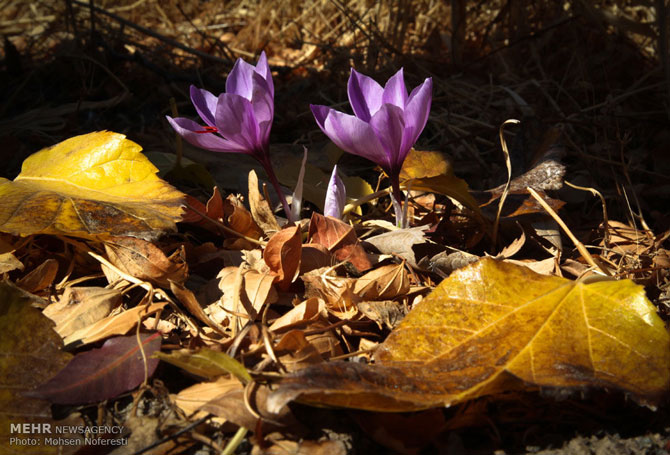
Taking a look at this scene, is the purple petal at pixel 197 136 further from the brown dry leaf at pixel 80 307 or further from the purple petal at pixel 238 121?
the brown dry leaf at pixel 80 307

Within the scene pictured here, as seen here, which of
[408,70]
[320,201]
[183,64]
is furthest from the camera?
[183,64]

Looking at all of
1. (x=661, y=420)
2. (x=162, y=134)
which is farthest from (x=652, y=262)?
(x=162, y=134)

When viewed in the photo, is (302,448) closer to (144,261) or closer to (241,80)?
(144,261)

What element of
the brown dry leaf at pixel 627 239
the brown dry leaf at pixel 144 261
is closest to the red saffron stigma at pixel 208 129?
the brown dry leaf at pixel 144 261

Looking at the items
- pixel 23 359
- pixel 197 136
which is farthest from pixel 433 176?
pixel 23 359

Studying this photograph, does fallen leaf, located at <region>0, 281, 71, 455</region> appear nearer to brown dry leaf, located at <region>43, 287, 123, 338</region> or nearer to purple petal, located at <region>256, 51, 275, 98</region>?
brown dry leaf, located at <region>43, 287, 123, 338</region>

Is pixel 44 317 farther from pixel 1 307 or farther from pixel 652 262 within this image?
pixel 652 262
